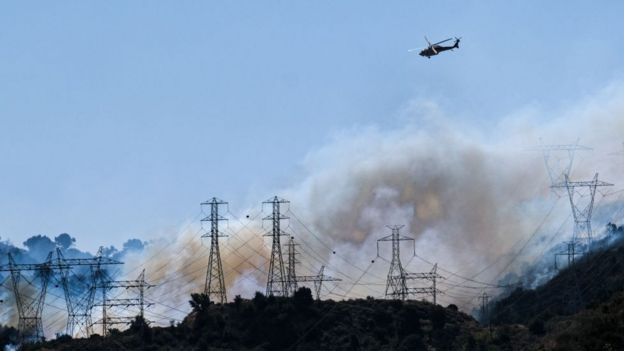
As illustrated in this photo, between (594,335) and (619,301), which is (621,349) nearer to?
(594,335)

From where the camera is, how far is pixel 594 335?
173000 mm

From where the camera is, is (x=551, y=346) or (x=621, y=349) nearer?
(x=621, y=349)

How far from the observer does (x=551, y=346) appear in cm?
19562

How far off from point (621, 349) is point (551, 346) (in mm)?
33565

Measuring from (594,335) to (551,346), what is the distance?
23071 mm

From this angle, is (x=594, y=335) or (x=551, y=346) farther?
(x=551, y=346)

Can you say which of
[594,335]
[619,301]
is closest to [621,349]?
[594,335]

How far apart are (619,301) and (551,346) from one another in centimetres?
1343

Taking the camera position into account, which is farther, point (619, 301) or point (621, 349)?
→ point (619, 301)

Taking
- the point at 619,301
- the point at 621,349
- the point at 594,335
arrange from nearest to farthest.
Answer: the point at 621,349
the point at 594,335
the point at 619,301

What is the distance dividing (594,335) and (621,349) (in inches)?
421

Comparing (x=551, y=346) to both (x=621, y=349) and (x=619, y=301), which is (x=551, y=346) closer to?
(x=619, y=301)

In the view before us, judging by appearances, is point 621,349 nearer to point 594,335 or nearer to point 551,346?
point 594,335

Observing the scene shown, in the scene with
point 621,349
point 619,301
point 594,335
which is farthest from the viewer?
point 619,301
